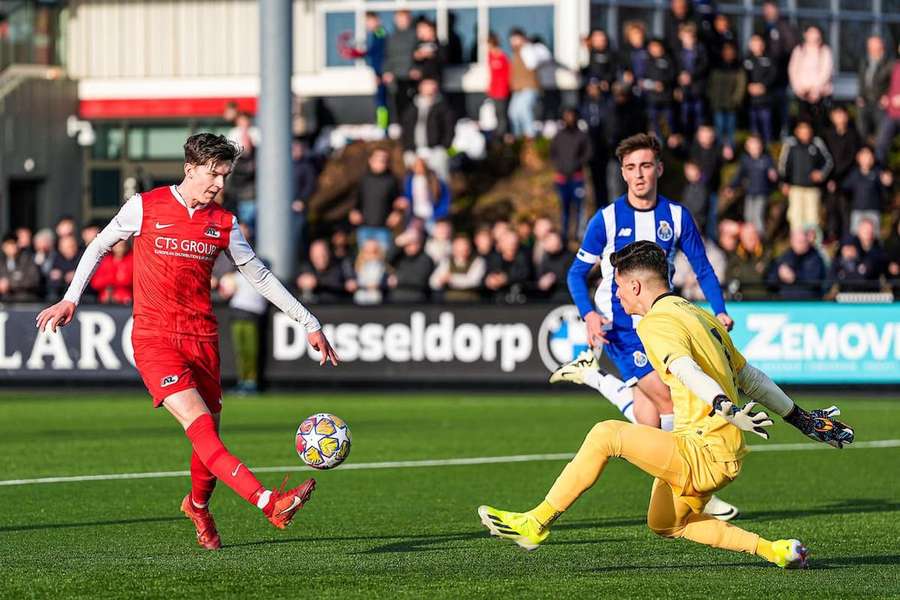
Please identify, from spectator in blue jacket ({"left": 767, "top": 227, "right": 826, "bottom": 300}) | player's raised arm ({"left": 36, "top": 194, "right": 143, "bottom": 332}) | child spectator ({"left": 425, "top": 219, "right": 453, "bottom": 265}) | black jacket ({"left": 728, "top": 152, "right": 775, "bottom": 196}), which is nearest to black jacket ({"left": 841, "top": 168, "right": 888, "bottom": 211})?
black jacket ({"left": 728, "top": 152, "right": 775, "bottom": 196})

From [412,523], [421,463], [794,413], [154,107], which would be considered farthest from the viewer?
[154,107]

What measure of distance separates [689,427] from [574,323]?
45.2 feet

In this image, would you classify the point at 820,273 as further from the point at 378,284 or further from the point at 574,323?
the point at 378,284

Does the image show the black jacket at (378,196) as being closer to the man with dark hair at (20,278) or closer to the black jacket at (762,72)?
the man with dark hair at (20,278)

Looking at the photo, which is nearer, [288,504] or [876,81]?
[288,504]

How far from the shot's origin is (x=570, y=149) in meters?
25.6

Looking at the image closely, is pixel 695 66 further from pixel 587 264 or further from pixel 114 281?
pixel 587 264

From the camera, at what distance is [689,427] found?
8.26 metres

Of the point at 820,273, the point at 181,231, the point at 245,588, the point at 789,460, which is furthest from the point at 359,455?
the point at 820,273

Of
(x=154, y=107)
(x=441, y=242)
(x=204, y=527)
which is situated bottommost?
(x=204, y=527)

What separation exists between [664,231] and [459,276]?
12.2m

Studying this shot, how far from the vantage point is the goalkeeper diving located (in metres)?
8.11

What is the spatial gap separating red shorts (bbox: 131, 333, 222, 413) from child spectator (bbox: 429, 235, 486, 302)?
13078mm

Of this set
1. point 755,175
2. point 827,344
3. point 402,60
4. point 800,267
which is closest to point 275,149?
point 402,60
